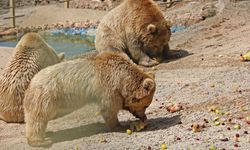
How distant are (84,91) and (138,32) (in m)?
5.11

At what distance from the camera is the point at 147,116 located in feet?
27.0

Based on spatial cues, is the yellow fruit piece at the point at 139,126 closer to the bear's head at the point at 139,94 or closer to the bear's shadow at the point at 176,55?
the bear's head at the point at 139,94

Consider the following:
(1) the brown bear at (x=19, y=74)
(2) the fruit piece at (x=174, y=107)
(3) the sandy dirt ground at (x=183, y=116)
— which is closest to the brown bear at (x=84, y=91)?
(3) the sandy dirt ground at (x=183, y=116)

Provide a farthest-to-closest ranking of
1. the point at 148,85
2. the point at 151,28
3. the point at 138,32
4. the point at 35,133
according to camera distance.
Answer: the point at 138,32, the point at 151,28, the point at 148,85, the point at 35,133

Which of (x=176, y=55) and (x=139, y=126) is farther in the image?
(x=176, y=55)

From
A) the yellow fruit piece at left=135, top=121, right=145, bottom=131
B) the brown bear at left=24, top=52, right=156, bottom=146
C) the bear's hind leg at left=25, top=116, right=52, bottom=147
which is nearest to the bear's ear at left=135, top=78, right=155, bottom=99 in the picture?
the brown bear at left=24, top=52, right=156, bottom=146

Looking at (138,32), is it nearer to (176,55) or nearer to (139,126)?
(176,55)

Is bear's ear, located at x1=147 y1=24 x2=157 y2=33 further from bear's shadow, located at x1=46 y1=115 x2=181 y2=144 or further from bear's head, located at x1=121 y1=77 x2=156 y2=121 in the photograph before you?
bear's head, located at x1=121 y1=77 x2=156 y2=121

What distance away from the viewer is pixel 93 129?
7.79 meters

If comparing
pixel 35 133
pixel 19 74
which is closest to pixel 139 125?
pixel 35 133

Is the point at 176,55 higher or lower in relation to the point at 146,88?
lower

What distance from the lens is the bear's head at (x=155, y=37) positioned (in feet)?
39.7

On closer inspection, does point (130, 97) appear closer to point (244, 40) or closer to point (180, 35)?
point (244, 40)

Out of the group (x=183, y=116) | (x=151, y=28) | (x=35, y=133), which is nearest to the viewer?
(x=35, y=133)
